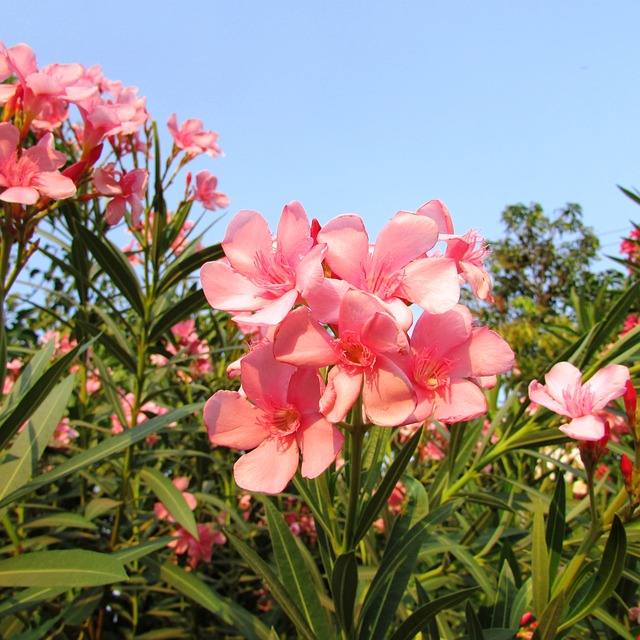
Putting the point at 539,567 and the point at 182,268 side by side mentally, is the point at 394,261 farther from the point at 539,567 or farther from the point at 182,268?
the point at 182,268

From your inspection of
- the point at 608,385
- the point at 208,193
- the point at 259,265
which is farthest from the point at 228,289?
the point at 208,193

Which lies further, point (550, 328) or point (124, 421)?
point (550, 328)

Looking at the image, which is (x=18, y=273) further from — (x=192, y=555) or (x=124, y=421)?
(x=192, y=555)

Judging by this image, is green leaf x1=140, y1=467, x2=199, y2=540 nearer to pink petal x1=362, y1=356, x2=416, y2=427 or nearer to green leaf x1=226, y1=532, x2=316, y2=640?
green leaf x1=226, y1=532, x2=316, y2=640

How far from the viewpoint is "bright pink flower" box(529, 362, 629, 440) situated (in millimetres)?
903

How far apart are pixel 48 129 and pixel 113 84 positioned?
0.48m

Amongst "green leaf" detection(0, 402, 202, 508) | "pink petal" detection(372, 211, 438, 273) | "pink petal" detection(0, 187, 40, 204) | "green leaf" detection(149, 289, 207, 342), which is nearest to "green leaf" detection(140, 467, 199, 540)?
"green leaf" detection(0, 402, 202, 508)

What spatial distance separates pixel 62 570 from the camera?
0.95 m

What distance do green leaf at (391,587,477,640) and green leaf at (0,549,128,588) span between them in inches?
16.0

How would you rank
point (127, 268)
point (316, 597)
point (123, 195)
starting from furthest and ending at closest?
point (127, 268)
point (123, 195)
point (316, 597)

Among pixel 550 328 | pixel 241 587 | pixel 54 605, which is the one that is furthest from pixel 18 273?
pixel 550 328

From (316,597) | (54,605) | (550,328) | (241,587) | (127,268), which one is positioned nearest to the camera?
(316,597)

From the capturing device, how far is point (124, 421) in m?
1.66

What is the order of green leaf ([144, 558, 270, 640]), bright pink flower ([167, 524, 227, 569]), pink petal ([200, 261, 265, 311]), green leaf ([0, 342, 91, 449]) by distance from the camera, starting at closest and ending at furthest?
pink petal ([200, 261, 265, 311])
green leaf ([0, 342, 91, 449])
green leaf ([144, 558, 270, 640])
bright pink flower ([167, 524, 227, 569])
